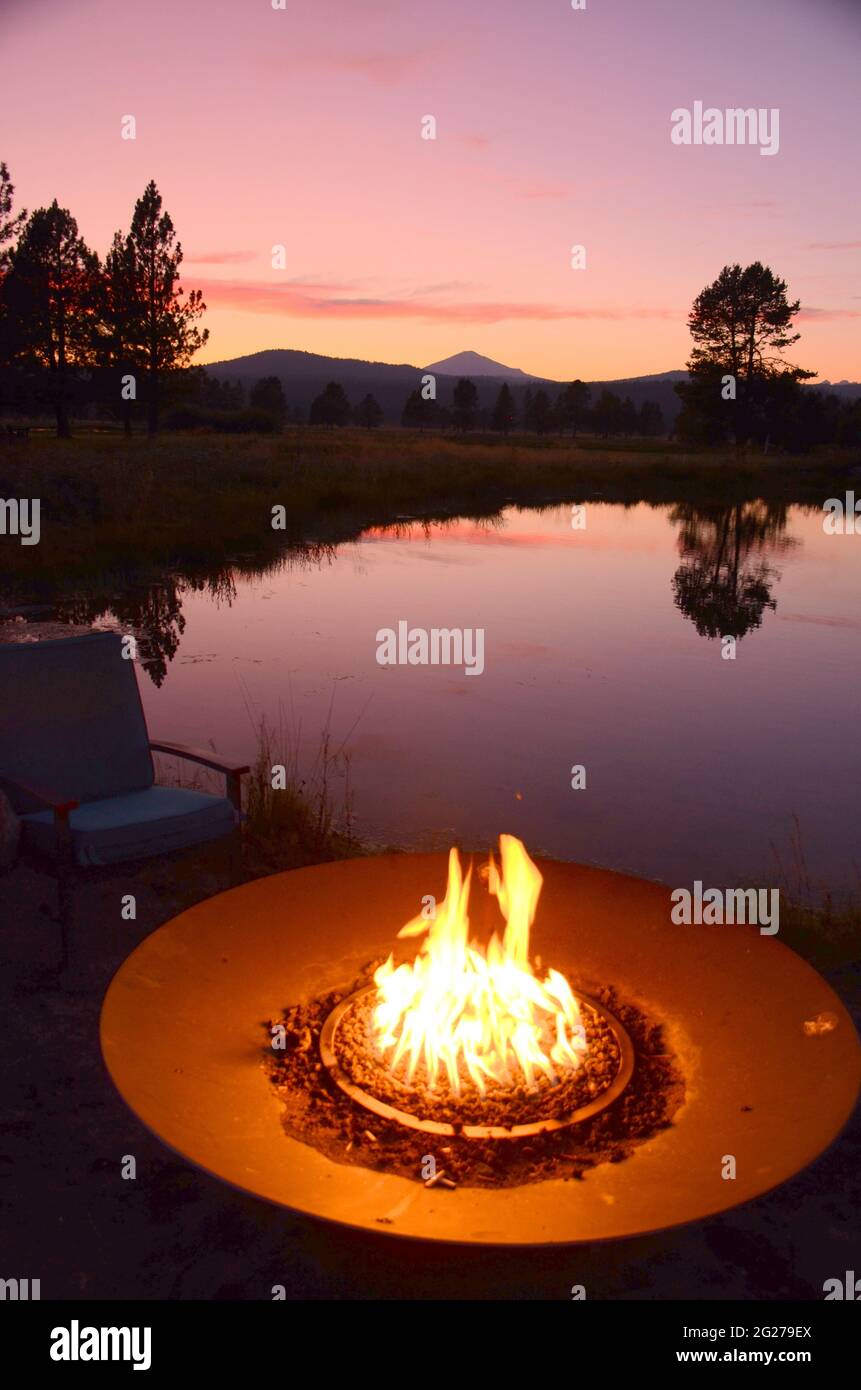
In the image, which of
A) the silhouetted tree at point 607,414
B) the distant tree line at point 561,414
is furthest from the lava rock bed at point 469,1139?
the silhouetted tree at point 607,414

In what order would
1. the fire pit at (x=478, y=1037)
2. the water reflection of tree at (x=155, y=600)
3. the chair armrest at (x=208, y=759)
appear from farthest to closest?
the water reflection of tree at (x=155, y=600) < the chair armrest at (x=208, y=759) < the fire pit at (x=478, y=1037)

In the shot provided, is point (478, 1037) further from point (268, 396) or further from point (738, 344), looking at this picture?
point (268, 396)

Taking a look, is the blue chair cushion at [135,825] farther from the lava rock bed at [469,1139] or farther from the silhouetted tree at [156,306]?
the silhouetted tree at [156,306]

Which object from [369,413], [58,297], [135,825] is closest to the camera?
[135,825]

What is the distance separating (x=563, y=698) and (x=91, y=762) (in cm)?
564

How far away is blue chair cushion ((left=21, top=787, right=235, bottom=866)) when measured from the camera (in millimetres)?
4180

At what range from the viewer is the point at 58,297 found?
40.3 meters

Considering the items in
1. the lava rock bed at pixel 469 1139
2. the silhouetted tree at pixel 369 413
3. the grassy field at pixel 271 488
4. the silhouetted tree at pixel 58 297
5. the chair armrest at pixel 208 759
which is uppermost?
the silhouetted tree at pixel 369 413

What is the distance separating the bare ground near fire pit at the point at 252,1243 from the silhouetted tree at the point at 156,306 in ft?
140

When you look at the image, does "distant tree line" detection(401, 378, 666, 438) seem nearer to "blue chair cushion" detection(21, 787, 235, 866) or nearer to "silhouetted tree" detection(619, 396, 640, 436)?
"silhouetted tree" detection(619, 396, 640, 436)

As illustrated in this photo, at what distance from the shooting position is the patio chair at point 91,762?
426 centimetres

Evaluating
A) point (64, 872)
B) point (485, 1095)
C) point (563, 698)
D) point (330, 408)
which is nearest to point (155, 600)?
point (563, 698)

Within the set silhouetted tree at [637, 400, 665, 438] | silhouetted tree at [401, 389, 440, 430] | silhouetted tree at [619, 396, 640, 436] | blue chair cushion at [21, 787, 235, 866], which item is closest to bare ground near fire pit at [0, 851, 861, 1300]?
blue chair cushion at [21, 787, 235, 866]
